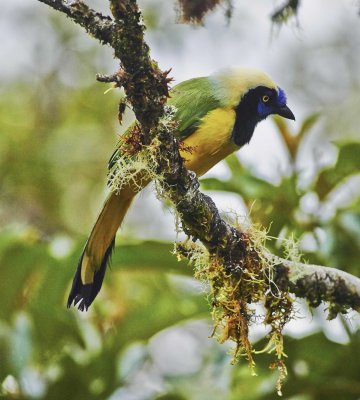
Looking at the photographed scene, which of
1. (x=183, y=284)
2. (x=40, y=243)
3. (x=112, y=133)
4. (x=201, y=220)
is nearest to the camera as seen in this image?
(x=201, y=220)

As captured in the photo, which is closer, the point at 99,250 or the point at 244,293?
the point at 244,293

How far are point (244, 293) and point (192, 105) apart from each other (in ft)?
3.75

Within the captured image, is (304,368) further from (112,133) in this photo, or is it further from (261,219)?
(112,133)

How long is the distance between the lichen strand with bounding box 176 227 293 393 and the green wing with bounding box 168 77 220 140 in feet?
2.73

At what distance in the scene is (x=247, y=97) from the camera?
3.75m

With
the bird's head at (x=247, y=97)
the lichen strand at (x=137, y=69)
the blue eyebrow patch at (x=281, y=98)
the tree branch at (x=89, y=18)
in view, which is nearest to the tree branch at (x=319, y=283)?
the lichen strand at (x=137, y=69)

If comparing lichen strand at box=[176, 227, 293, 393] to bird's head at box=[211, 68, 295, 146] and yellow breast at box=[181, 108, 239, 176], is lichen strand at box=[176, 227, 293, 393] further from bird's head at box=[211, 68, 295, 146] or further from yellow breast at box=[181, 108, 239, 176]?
bird's head at box=[211, 68, 295, 146]

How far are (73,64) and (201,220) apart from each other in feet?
18.1

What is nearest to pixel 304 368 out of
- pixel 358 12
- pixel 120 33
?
pixel 358 12

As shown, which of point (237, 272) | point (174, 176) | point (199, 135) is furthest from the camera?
point (199, 135)

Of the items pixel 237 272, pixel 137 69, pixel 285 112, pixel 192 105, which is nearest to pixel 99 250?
pixel 192 105

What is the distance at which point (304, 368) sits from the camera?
362 cm

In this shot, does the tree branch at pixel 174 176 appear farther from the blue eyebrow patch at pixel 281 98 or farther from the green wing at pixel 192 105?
the blue eyebrow patch at pixel 281 98

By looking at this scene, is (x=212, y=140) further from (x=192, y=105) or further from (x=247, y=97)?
(x=247, y=97)
